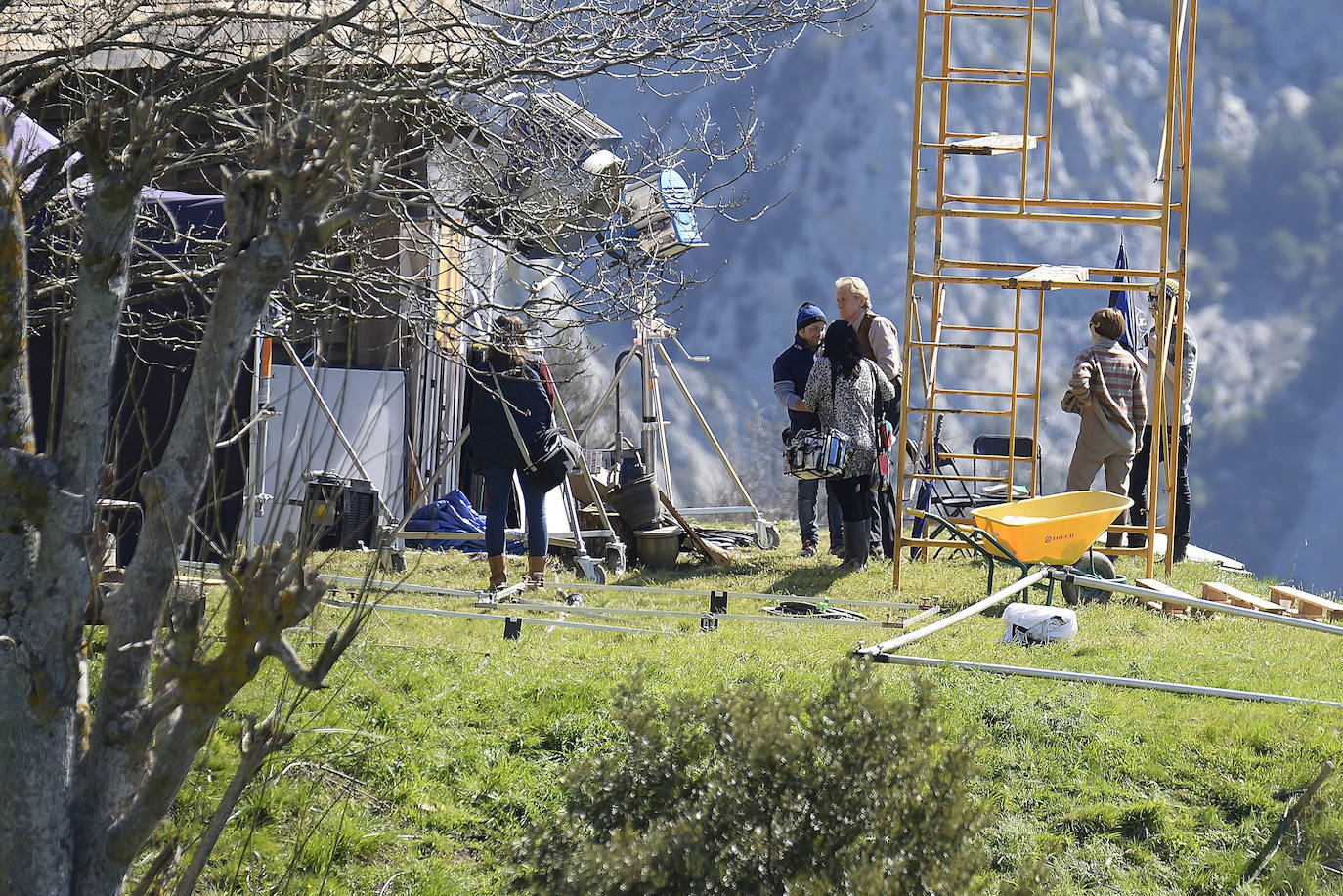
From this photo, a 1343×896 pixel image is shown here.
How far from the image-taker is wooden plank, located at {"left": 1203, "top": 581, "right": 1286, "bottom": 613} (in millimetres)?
7477

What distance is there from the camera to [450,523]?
11180mm

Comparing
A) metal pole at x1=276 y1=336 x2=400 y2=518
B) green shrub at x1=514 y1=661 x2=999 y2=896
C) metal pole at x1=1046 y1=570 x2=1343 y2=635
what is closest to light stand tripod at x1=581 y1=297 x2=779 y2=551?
metal pole at x1=1046 y1=570 x2=1343 y2=635

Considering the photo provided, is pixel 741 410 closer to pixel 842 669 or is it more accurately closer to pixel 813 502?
pixel 813 502

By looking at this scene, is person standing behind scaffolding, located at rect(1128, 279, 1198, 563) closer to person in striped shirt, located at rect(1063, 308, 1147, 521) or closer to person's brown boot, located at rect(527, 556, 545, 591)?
person in striped shirt, located at rect(1063, 308, 1147, 521)

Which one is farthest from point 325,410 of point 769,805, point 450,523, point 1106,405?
point 450,523

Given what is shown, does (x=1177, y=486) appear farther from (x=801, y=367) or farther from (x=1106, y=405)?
(x=801, y=367)

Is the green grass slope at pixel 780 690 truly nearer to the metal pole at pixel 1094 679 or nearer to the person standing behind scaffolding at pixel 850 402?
the metal pole at pixel 1094 679

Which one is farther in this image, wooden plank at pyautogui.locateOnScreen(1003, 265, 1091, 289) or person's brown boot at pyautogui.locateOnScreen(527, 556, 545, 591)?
wooden plank at pyautogui.locateOnScreen(1003, 265, 1091, 289)

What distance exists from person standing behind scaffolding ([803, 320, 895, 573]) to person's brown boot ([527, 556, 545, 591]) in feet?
6.33

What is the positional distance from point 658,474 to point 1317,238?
172 feet

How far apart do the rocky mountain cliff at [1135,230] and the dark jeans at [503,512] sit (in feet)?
116

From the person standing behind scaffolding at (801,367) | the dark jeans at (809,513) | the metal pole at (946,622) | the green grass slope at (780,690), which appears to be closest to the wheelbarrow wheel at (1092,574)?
the metal pole at (946,622)

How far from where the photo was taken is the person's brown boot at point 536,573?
8.20m

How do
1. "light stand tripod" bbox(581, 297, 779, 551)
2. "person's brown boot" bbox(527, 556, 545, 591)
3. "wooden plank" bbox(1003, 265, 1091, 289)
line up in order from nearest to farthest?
"person's brown boot" bbox(527, 556, 545, 591), "wooden plank" bbox(1003, 265, 1091, 289), "light stand tripod" bbox(581, 297, 779, 551)
